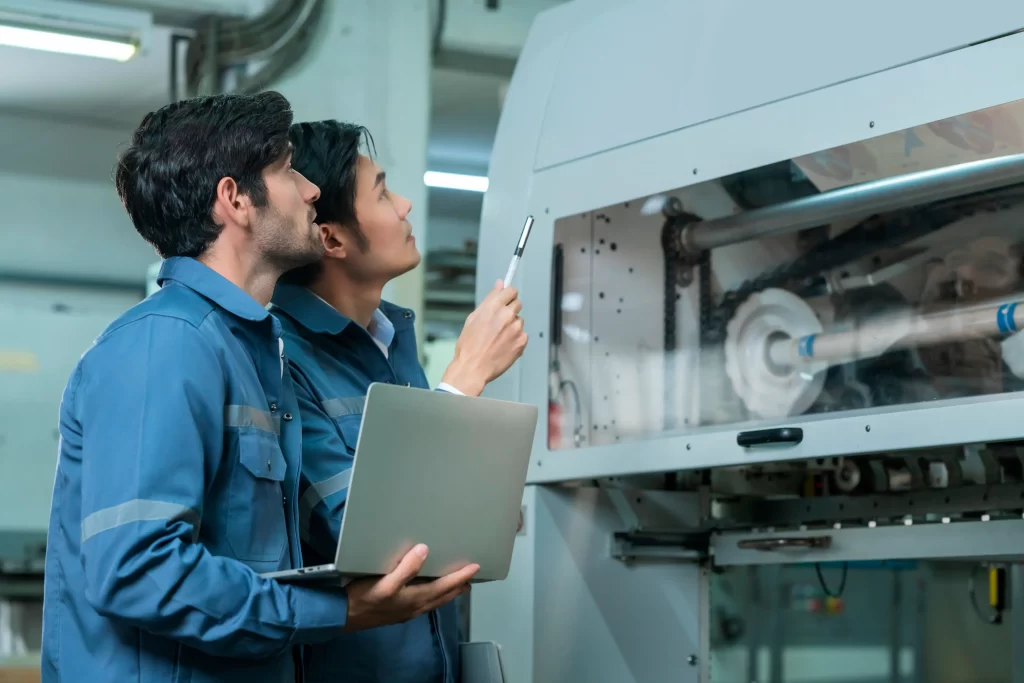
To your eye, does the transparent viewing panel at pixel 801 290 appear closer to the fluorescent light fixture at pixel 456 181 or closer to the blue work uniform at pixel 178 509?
the blue work uniform at pixel 178 509

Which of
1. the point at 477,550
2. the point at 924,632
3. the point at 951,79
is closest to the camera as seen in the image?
the point at 477,550

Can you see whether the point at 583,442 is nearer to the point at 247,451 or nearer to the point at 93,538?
the point at 247,451

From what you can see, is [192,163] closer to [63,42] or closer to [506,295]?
[506,295]

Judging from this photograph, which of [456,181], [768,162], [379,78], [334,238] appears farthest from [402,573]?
[456,181]

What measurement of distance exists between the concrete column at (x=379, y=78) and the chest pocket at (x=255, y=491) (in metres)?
2.41

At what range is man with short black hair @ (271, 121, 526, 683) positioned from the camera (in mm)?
1447

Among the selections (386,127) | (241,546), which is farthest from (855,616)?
(241,546)

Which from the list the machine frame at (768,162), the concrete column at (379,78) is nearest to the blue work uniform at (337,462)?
the machine frame at (768,162)

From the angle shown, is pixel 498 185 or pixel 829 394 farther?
pixel 498 185

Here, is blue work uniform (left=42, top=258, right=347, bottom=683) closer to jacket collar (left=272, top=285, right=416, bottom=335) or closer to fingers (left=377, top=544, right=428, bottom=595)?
fingers (left=377, top=544, right=428, bottom=595)

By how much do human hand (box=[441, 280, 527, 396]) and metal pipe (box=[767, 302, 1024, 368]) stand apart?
51cm

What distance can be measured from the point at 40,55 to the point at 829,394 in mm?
4381

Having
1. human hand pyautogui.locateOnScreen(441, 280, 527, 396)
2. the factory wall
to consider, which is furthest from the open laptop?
the factory wall

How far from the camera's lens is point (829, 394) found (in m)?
1.73
